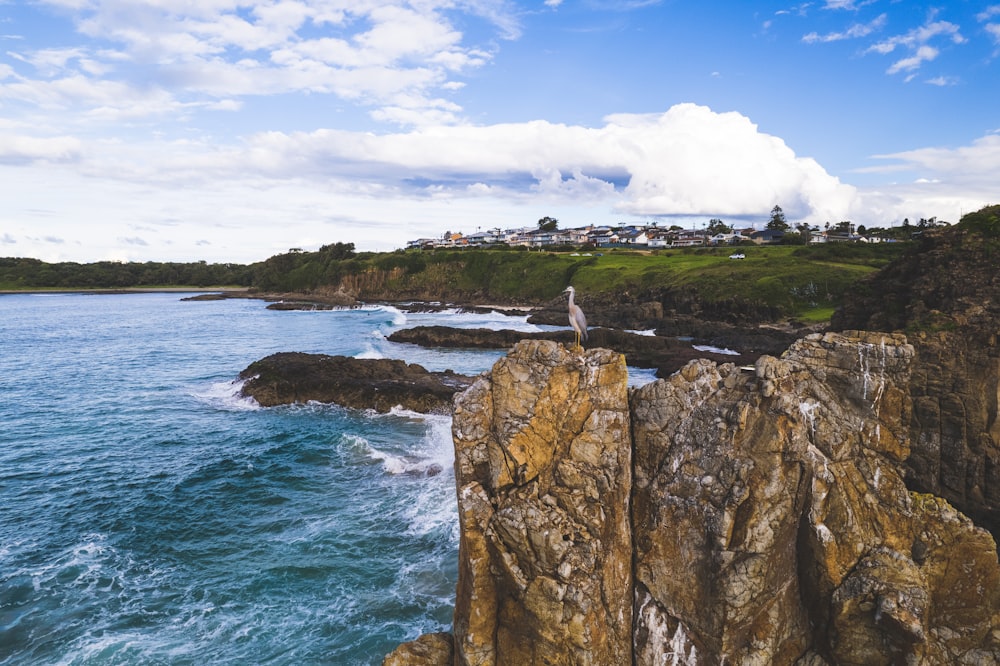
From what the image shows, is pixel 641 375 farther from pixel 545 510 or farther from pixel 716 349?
pixel 545 510

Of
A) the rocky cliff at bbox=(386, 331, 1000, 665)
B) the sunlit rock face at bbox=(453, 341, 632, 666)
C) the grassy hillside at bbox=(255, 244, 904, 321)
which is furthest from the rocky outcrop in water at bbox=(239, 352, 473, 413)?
the grassy hillside at bbox=(255, 244, 904, 321)

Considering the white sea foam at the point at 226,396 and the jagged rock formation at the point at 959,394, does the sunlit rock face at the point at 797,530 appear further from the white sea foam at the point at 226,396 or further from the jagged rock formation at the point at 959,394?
the white sea foam at the point at 226,396

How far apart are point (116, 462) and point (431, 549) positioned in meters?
18.5

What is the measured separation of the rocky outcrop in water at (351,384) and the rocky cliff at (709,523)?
25826 mm

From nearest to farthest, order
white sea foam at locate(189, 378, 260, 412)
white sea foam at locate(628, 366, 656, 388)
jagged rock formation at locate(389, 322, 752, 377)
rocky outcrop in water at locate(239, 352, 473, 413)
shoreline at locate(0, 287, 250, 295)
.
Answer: rocky outcrop in water at locate(239, 352, 473, 413), white sea foam at locate(189, 378, 260, 412), white sea foam at locate(628, 366, 656, 388), jagged rock formation at locate(389, 322, 752, 377), shoreline at locate(0, 287, 250, 295)

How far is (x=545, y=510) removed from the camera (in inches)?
375

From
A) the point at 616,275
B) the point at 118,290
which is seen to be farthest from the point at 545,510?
the point at 118,290

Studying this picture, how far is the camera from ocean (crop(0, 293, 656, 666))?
1480 cm

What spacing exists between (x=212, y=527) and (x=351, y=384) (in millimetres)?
17783

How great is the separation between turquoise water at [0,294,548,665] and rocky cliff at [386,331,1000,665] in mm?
6690

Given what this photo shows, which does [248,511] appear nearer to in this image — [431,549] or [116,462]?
[431,549]

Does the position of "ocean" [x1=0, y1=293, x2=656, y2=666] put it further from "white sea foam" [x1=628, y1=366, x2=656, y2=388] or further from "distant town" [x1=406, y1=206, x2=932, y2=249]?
"distant town" [x1=406, y1=206, x2=932, y2=249]

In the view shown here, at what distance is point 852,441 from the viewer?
32.8ft

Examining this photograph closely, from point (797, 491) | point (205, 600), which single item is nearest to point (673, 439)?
point (797, 491)
